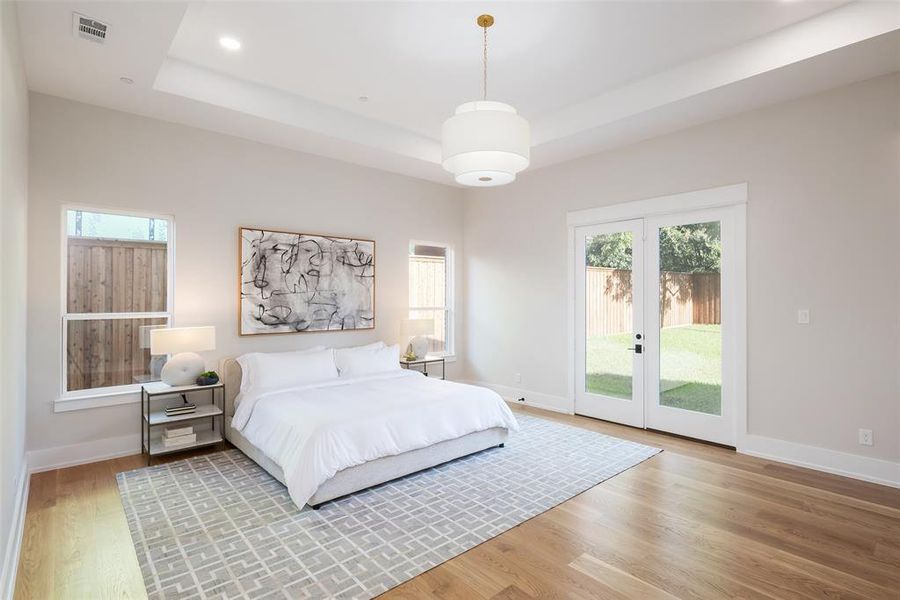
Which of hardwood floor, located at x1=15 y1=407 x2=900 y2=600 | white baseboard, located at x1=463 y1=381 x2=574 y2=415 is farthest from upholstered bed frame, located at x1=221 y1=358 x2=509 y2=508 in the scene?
white baseboard, located at x1=463 y1=381 x2=574 y2=415

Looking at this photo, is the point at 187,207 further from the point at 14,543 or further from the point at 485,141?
the point at 485,141

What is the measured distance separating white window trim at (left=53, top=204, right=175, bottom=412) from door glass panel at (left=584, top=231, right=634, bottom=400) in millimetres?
4171

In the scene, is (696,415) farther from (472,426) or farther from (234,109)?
(234,109)

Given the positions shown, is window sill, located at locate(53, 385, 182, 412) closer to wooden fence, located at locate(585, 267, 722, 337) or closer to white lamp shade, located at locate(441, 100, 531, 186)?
white lamp shade, located at locate(441, 100, 531, 186)

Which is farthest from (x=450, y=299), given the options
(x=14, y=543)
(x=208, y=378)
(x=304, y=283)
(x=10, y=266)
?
(x=14, y=543)

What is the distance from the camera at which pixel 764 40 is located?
3.28m

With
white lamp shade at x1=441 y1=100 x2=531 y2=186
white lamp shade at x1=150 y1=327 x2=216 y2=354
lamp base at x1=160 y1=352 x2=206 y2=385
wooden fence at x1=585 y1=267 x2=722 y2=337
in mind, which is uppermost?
white lamp shade at x1=441 y1=100 x2=531 y2=186

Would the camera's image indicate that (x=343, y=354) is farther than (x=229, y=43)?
Yes

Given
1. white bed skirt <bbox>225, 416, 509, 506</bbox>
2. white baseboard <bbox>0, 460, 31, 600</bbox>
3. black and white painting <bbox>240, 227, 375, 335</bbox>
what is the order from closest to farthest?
1. white baseboard <bbox>0, 460, 31, 600</bbox>
2. white bed skirt <bbox>225, 416, 509, 506</bbox>
3. black and white painting <bbox>240, 227, 375, 335</bbox>

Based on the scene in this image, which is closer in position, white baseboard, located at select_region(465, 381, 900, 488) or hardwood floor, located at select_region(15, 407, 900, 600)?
hardwood floor, located at select_region(15, 407, 900, 600)

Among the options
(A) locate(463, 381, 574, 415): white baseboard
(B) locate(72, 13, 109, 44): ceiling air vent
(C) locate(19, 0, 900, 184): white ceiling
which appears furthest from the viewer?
(A) locate(463, 381, 574, 415): white baseboard

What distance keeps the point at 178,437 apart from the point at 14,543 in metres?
1.48

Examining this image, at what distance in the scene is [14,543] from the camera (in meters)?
2.36

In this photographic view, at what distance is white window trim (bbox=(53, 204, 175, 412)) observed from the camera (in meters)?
3.64
